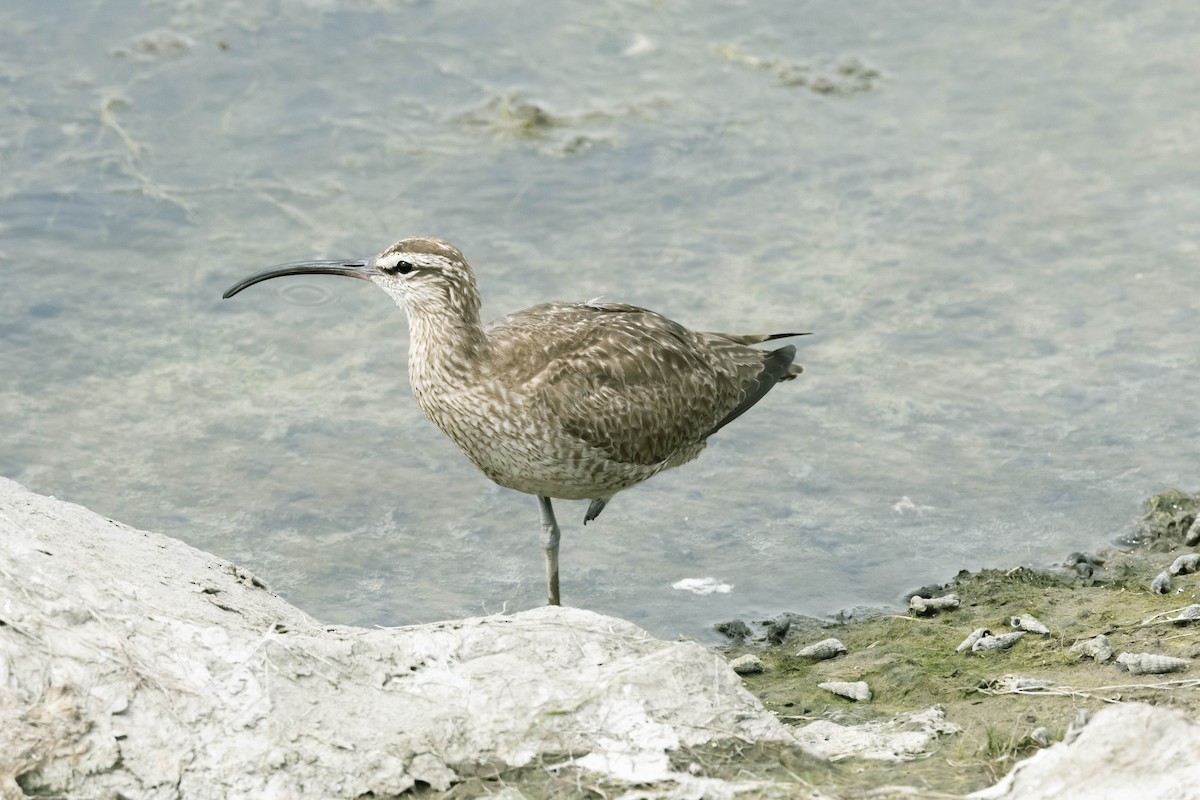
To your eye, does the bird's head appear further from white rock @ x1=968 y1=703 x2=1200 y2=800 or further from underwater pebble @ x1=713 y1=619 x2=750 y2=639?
white rock @ x1=968 y1=703 x2=1200 y2=800

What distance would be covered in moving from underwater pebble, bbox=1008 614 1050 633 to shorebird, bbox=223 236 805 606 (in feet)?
6.60

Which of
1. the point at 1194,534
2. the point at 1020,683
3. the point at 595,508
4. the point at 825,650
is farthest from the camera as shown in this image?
the point at 595,508

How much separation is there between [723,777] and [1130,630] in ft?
9.10

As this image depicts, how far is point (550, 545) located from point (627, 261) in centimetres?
385

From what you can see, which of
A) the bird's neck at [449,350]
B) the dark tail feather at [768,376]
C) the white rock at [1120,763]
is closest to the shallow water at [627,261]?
the dark tail feather at [768,376]

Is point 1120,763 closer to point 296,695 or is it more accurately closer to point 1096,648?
point 1096,648

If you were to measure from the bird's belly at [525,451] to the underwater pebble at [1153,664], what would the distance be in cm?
272

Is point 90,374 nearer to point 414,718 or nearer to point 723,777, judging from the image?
point 414,718

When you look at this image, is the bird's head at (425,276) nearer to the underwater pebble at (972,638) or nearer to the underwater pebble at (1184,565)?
the underwater pebble at (972,638)

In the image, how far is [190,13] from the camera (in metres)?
14.5

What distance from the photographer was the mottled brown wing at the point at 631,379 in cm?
816

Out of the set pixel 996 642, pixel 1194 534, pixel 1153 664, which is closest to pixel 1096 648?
pixel 1153 664

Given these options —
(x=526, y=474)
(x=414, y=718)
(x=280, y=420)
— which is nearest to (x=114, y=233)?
(x=280, y=420)

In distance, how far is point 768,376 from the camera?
9422 millimetres
